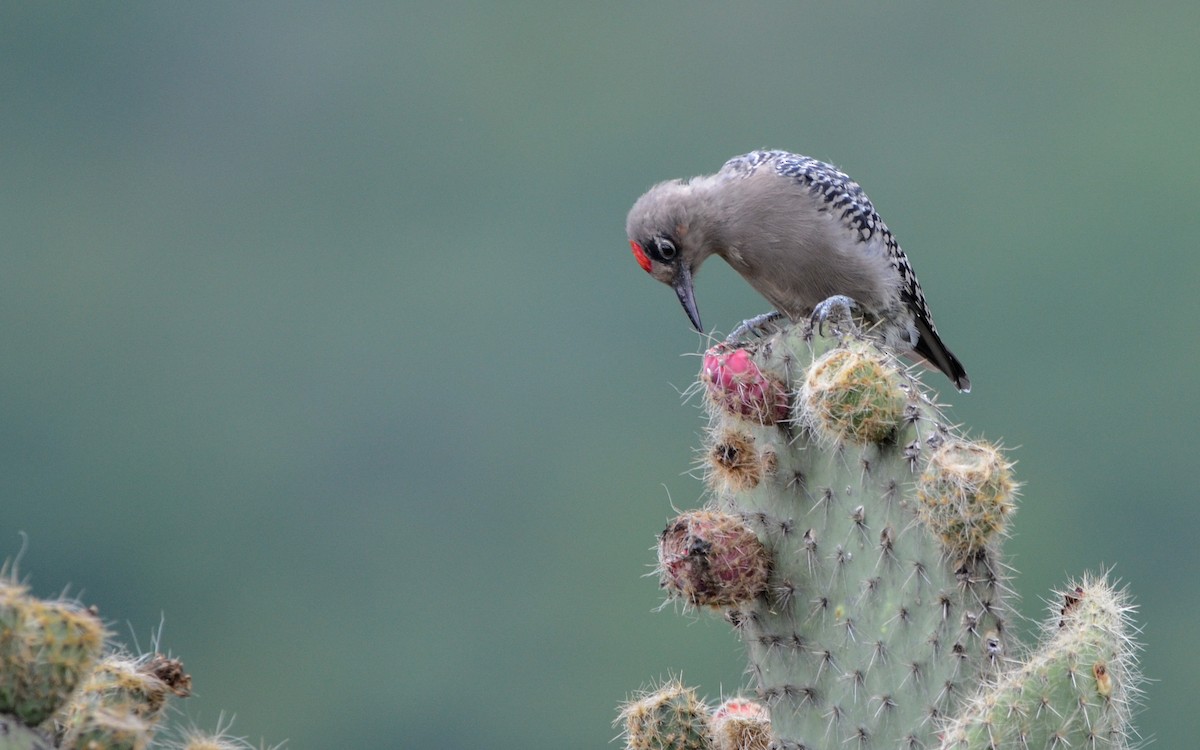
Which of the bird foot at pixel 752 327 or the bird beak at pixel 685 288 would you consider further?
the bird beak at pixel 685 288

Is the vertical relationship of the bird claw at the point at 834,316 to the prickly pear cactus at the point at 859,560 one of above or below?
above

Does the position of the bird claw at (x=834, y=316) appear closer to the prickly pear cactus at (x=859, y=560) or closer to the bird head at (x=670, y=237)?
the prickly pear cactus at (x=859, y=560)

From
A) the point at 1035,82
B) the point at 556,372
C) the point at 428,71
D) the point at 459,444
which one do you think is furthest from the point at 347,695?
the point at 428,71

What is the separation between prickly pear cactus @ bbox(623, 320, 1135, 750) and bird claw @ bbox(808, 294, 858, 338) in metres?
0.03

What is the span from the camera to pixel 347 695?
104 ft

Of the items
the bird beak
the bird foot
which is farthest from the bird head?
the bird foot

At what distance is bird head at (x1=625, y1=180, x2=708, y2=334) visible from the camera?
638cm

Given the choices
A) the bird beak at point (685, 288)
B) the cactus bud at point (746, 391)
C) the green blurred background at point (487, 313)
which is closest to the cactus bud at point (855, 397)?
the cactus bud at point (746, 391)

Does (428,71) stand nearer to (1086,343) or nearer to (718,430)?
(1086,343)

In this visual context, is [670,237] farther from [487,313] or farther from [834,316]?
[487,313]

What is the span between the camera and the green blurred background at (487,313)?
30.9 m

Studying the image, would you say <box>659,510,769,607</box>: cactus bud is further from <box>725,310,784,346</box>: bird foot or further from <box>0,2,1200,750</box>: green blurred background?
<box>0,2,1200,750</box>: green blurred background

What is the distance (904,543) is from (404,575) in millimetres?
31770

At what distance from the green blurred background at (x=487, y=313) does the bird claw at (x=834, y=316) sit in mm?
18341
